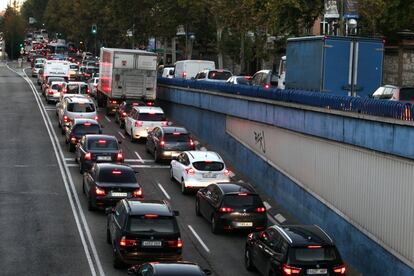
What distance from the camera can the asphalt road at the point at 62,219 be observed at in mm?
20312

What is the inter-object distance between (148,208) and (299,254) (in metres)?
4.15

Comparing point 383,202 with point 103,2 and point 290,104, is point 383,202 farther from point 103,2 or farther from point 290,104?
point 103,2

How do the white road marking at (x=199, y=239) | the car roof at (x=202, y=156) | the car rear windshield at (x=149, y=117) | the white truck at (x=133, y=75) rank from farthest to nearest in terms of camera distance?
the white truck at (x=133, y=75)
the car rear windshield at (x=149, y=117)
the car roof at (x=202, y=156)
the white road marking at (x=199, y=239)

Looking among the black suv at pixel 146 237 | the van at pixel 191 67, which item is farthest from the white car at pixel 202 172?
the van at pixel 191 67

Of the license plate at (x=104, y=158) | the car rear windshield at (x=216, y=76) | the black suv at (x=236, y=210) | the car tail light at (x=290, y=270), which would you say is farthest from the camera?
the car rear windshield at (x=216, y=76)

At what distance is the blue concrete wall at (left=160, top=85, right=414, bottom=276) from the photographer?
1969cm

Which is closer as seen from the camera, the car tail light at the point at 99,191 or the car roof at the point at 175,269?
the car roof at the point at 175,269

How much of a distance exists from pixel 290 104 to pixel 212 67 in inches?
1197

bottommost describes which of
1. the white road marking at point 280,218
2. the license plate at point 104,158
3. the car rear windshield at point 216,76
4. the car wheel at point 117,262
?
the car wheel at point 117,262

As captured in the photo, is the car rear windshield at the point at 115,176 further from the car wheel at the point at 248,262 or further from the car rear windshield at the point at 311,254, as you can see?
the car rear windshield at the point at 311,254

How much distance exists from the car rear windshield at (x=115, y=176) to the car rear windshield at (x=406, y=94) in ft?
38.8

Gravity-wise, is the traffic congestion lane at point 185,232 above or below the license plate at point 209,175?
below

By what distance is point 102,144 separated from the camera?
31.5 metres

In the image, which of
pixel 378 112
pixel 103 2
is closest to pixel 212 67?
pixel 378 112
